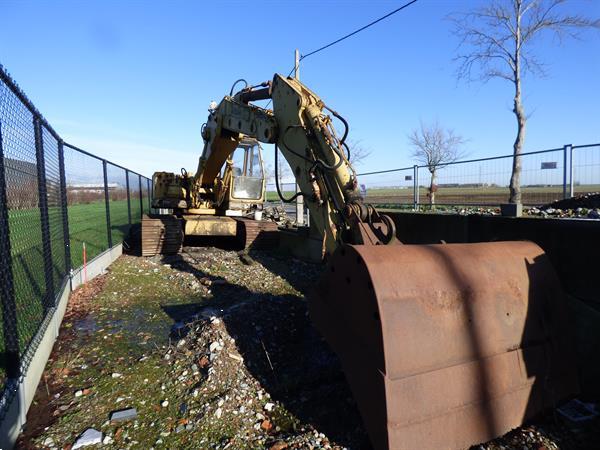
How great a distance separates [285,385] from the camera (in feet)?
11.0

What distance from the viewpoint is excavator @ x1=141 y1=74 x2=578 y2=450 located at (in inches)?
95.5

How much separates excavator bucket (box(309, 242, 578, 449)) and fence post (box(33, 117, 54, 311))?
3088 millimetres

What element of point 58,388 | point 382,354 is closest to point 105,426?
point 58,388

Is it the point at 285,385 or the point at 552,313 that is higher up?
the point at 552,313

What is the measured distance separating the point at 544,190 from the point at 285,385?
8864 mm

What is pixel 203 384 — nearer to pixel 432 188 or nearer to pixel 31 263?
pixel 31 263

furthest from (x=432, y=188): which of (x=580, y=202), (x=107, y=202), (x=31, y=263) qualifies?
(x=31, y=263)

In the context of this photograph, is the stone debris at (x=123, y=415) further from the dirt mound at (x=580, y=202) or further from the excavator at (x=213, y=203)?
the dirt mound at (x=580, y=202)

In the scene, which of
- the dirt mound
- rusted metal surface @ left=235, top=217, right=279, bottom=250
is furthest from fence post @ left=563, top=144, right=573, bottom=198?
rusted metal surface @ left=235, top=217, right=279, bottom=250

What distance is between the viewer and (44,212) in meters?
4.39

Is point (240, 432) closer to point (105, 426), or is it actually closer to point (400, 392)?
point (105, 426)

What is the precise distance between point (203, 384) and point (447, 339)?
1.90 metres

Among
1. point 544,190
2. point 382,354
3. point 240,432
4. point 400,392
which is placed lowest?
point 240,432

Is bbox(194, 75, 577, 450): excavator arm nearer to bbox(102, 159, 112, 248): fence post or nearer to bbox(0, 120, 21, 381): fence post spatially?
bbox(0, 120, 21, 381): fence post
